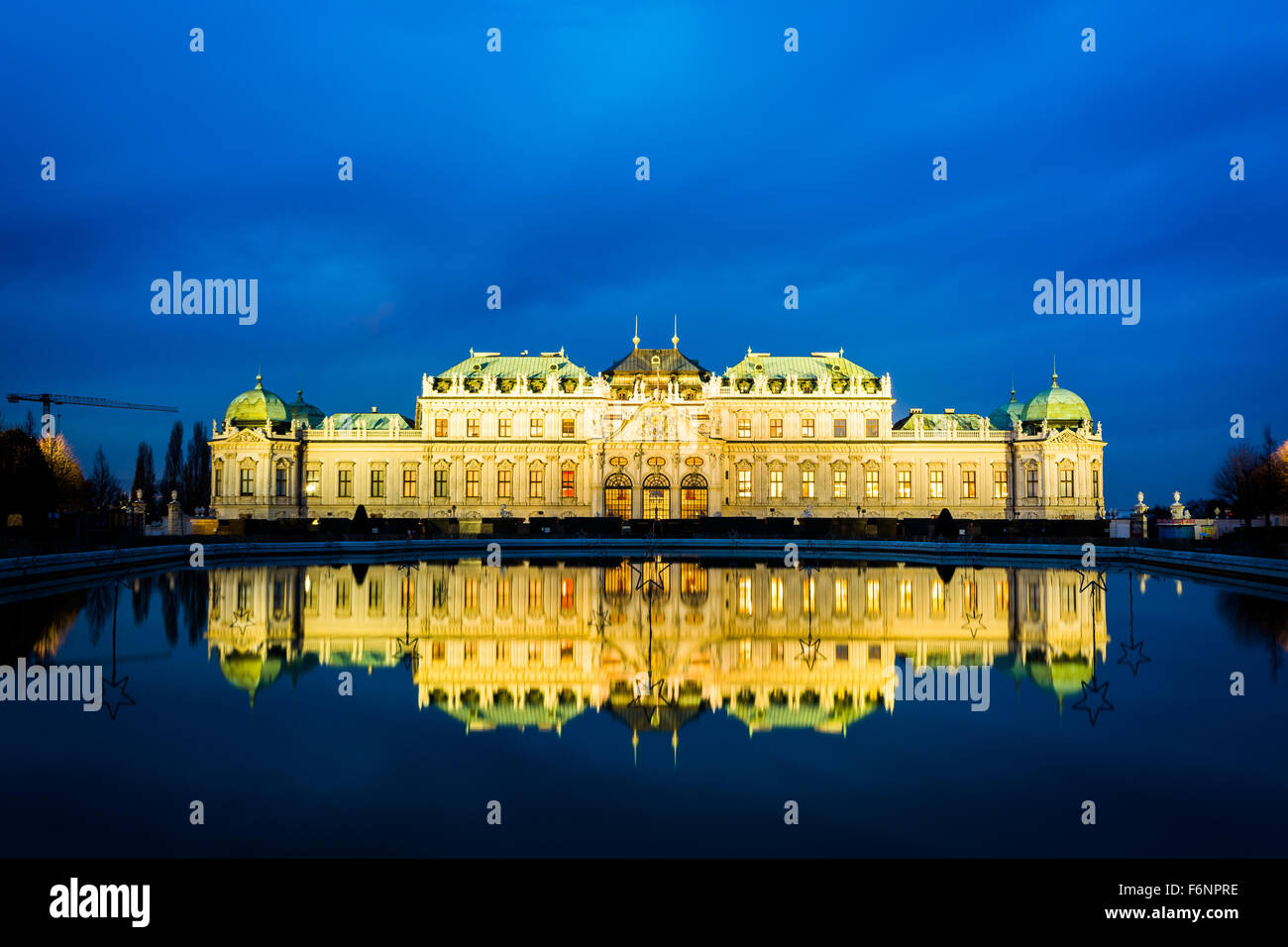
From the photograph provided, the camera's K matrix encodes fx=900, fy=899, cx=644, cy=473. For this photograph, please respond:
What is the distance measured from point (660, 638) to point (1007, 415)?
8013 centimetres

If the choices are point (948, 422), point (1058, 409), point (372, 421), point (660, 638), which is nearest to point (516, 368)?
point (372, 421)

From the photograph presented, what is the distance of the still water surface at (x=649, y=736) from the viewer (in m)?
8.95

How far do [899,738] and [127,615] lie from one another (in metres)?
22.2

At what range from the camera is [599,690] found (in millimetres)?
15203

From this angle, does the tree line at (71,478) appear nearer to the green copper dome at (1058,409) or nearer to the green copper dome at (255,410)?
the green copper dome at (255,410)

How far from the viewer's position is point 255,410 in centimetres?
8675

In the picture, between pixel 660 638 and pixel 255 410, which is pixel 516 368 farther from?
pixel 660 638

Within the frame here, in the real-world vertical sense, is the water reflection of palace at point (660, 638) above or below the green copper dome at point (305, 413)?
below

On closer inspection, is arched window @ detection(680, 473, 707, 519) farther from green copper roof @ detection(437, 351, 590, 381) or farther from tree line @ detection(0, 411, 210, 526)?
tree line @ detection(0, 411, 210, 526)

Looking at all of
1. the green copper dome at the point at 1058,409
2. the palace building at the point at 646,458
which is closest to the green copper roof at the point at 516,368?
the palace building at the point at 646,458

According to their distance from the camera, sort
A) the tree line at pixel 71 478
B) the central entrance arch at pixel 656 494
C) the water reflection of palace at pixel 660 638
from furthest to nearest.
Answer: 1. the central entrance arch at pixel 656 494
2. the tree line at pixel 71 478
3. the water reflection of palace at pixel 660 638

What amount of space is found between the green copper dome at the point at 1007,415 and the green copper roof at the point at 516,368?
138 feet
